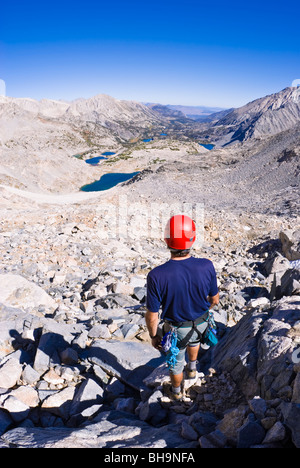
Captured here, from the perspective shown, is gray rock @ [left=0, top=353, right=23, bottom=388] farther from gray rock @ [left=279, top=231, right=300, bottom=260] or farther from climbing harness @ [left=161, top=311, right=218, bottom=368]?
gray rock @ [left=279, top=231, right=300, bottom=260]

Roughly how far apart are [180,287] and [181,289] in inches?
1.0

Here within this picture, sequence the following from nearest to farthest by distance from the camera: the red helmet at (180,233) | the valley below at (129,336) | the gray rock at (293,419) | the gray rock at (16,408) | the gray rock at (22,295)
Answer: the gray rock at (293,419) → the valley below at (129,336) → the red helmet at (180,233) → the gray rock at (16,408) → the gray rock at (22,295)

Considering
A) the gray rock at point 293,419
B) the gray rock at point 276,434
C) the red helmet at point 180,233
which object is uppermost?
the red helmet at point 180,233

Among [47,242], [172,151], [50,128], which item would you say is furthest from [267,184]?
[50,128]

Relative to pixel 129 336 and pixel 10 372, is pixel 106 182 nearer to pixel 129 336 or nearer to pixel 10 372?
pixel 129 336

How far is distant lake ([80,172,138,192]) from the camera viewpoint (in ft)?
201

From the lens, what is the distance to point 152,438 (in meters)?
2.66

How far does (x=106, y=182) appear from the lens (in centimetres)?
6675

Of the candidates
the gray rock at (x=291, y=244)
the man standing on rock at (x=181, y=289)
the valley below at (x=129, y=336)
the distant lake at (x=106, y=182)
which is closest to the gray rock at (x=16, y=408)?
the valley below at (x=129, y=336)

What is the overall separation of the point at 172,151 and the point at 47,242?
90589 mm

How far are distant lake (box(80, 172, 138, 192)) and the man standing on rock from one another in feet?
188

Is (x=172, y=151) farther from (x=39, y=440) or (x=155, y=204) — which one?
(x=39, y=440)

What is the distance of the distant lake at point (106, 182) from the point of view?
201ft

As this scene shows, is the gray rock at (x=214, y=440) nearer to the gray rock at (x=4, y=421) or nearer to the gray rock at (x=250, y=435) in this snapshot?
the gray rock at (x=250, y=435)
